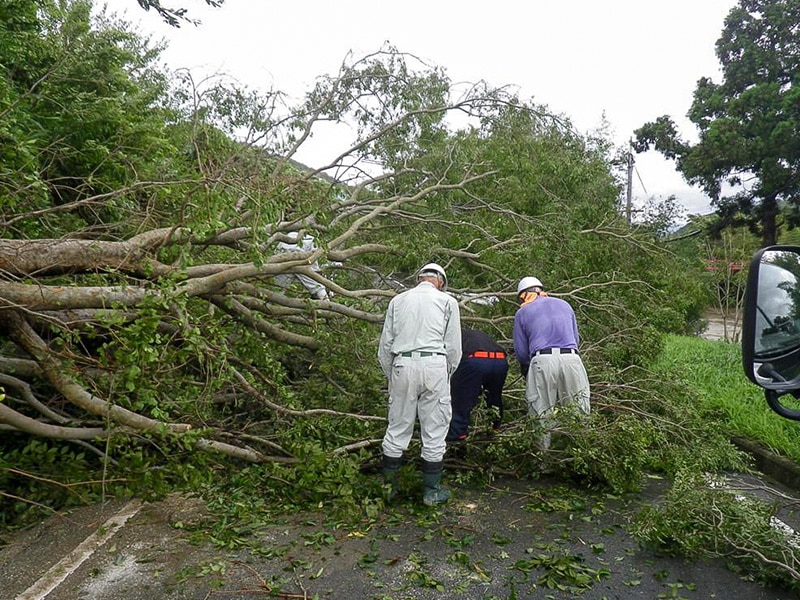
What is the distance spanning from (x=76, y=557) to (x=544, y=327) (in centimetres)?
349

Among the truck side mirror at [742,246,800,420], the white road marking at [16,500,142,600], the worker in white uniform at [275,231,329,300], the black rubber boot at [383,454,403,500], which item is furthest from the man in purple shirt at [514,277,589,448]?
the white road marking at [16,500,142,600]

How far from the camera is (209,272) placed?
4.82m

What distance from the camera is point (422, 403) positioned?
14.3 ft

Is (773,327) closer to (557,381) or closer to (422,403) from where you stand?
(422,403)

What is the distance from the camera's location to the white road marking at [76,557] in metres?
3.04

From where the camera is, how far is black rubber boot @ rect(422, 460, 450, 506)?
13.8 feet

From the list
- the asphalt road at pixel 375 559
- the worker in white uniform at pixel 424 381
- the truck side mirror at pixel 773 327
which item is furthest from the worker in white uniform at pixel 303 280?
the truck side mirror at pixel 773 327

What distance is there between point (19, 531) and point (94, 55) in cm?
597

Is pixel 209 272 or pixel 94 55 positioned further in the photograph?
pixel 94 55

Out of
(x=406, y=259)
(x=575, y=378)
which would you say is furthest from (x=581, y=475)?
(x=406, y=259)

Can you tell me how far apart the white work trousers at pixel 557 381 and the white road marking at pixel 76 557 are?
3020 millimetres

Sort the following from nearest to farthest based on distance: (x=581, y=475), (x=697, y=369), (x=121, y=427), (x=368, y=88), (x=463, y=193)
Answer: (x=121, y=427)
(x=581, y=475)
(x=368, y=88)
(x=463, y=193)
(x=697, y=369)

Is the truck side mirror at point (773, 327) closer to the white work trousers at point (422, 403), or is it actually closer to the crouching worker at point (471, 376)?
the white work trousers at point (422, 403)

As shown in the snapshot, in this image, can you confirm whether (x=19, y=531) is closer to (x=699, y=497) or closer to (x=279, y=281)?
(x=279, y=281)
